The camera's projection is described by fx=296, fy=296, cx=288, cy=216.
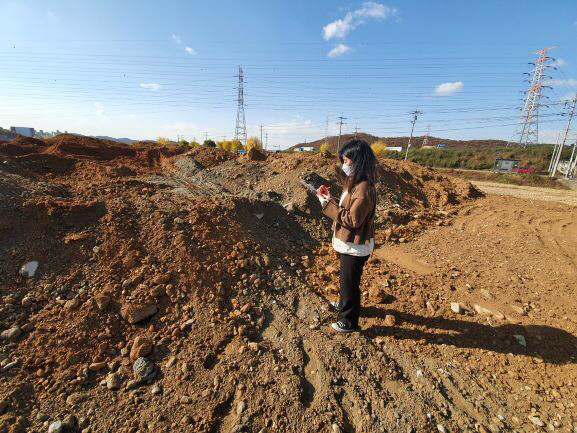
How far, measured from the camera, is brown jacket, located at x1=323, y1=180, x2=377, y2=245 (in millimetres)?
2490

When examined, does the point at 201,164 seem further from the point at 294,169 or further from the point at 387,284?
the point at 387,284

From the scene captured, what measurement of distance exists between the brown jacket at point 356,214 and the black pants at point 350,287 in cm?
21

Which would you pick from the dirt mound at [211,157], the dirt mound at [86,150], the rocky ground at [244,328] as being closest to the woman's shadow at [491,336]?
the rocky ground at [244,328]

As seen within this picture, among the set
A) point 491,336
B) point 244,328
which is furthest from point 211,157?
point 491,336

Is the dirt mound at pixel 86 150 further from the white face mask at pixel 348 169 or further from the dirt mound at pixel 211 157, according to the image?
the white face mask at pixel 348 169

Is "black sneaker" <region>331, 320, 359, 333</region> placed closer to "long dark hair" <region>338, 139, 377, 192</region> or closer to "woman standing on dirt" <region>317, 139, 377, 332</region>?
"woman standing on dirt" <region>317, 139, 377, 332</region>

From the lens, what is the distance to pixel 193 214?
4504 millimetres

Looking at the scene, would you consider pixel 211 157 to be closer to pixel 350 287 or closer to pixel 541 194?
pixel 350 287

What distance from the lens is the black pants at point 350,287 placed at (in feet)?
8.91

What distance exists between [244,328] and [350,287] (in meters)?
1.13

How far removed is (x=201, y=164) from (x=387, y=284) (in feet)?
30.4

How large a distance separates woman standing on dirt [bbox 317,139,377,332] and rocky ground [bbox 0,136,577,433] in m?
0.75

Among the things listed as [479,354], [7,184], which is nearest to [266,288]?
[479,354]

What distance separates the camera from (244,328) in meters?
2.95
